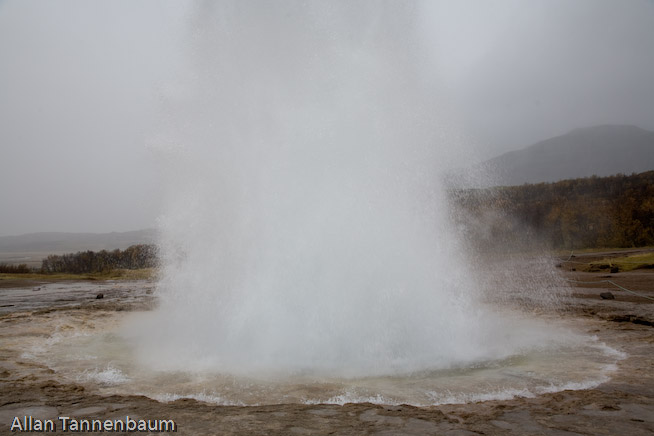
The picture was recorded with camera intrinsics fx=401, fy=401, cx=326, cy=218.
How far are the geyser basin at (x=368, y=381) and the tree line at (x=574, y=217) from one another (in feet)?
122

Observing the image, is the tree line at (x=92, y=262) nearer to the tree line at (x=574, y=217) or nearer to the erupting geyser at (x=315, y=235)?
the tree line at (x=574, y=217)

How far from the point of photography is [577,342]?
7.71 meters

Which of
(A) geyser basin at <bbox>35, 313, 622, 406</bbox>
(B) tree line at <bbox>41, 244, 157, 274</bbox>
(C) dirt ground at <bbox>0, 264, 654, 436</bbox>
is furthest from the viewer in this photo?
(B) tree line at <bbox>41, 244, 157, 274</bbox>

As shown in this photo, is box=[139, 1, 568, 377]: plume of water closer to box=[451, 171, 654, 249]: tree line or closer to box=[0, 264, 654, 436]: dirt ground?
box=[0, 264, 654, 436]: dirt ground

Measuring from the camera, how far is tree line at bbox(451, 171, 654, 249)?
49.7 metres

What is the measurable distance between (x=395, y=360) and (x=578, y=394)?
8.08ft

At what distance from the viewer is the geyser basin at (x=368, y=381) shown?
186 inches

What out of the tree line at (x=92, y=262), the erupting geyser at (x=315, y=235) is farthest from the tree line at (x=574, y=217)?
the tree line at (x=92, y=262)

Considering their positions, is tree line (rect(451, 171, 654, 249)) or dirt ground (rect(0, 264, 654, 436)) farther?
A: tree line (rect(451, 171, 654, 249))

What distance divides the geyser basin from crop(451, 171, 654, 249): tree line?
37.2 m

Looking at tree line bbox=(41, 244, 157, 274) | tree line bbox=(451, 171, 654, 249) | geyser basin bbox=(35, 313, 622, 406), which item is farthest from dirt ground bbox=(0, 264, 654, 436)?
tree line bbox=(41, 244, 157, 274)

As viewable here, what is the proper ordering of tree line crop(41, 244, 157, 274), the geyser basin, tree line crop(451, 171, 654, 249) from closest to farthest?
the geyser basin → tree line crop(451, 171, 654, 249) → tree line crop(41, 244, 157, 274)

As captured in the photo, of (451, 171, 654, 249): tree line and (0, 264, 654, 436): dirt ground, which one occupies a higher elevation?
(451, 171, 654, 249): tree line

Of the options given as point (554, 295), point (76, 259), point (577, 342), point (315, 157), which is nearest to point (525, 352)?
point (577, 342)
